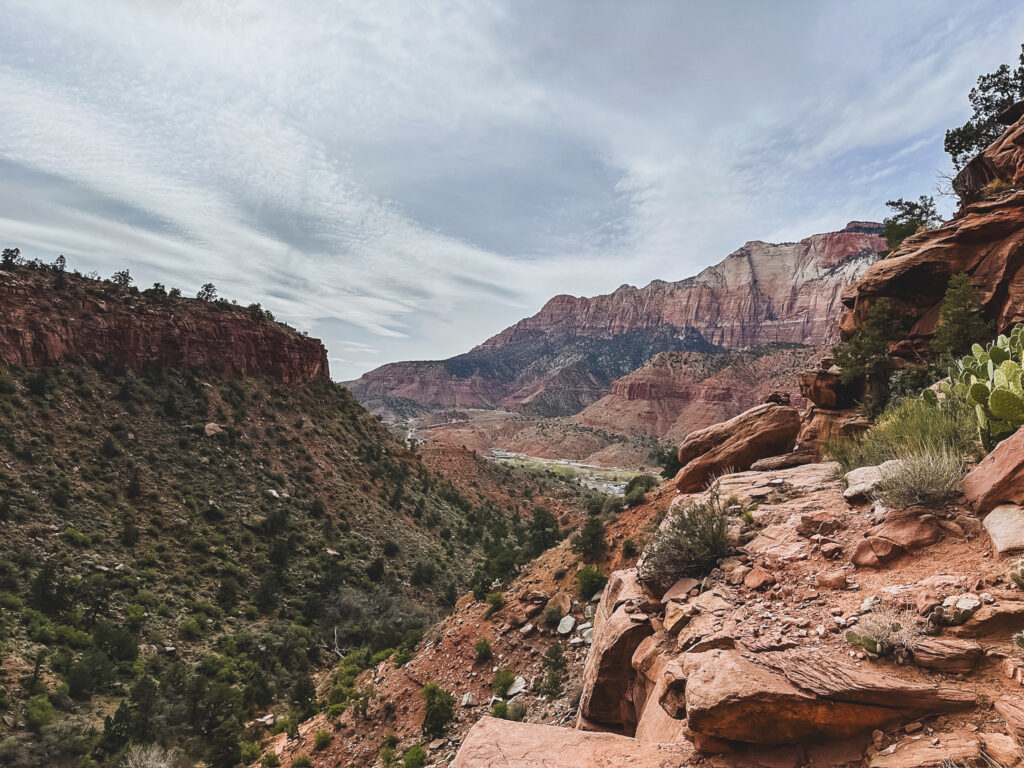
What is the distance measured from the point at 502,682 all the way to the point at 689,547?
716 centimetres

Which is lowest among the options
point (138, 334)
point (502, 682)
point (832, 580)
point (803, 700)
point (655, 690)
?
point (502, 682)

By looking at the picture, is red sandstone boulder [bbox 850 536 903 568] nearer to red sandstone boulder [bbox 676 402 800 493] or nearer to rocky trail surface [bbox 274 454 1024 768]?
rocky trail surface [bbox 274 454 1024 768]

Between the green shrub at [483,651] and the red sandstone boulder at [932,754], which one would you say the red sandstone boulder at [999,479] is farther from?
the green shrub at [483,651]

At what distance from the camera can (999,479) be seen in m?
4.54

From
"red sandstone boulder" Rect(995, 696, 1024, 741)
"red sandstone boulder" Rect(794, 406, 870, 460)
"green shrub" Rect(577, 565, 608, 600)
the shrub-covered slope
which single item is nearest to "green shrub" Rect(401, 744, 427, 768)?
"green shrub" Rect(577, 565, 608, 600)

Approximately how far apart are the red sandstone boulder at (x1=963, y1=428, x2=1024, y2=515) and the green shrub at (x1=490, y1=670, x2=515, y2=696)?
391 inches

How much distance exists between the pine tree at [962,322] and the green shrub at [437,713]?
53.6 feet

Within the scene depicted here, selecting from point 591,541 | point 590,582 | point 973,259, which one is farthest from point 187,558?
point 973,259

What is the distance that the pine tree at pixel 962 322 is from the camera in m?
12.6

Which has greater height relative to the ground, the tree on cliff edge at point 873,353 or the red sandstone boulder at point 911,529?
the tree on cliff edge at point 873,353

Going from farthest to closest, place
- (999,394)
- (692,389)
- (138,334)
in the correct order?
(692,389), (138,334), (999,394)

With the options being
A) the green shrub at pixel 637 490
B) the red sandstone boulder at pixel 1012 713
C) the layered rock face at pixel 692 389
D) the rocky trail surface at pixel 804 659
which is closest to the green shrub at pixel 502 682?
the rocky trail surface at pixel 804 659

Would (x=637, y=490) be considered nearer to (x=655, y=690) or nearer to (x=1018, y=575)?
(x=655, y=690)

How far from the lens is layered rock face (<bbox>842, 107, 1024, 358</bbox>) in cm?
1301
